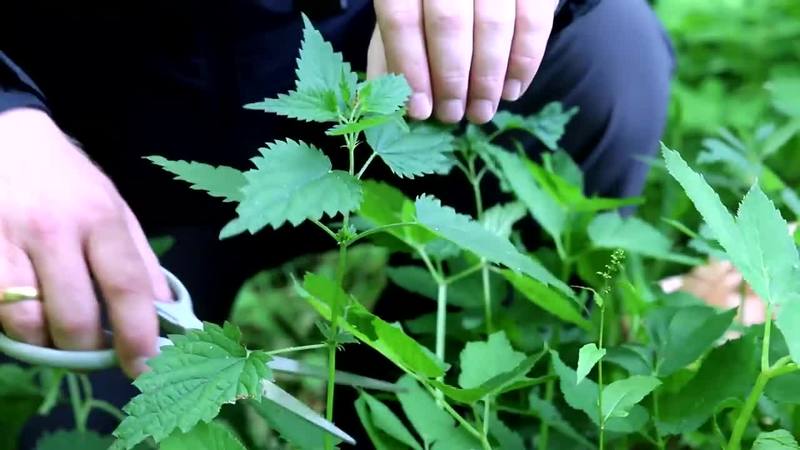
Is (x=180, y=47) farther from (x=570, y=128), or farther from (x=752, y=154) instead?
(x=752, y=154)

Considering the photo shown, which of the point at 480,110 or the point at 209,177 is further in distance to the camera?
the point at 480,110

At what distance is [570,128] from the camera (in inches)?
30.1

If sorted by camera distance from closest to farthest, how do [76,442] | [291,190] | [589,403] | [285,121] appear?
1. [291,190]
2. [589,403]
3. [76,442]
4. [285,121]

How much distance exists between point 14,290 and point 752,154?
23.3 inches

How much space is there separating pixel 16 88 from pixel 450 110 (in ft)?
0.79

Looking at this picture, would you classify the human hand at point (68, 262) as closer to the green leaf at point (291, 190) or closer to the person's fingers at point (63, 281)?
the person's fingers at point (63, 281)

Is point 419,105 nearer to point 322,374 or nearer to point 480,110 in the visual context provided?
point 480,110

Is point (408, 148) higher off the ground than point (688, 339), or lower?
higher

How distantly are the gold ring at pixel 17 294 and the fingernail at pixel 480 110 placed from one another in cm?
24

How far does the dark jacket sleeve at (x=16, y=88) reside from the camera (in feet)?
1.68

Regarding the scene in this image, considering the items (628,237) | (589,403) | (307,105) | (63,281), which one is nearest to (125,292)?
(63,281)

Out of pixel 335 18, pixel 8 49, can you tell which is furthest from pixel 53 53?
pixel 335 18

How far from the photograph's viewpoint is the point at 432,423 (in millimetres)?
489

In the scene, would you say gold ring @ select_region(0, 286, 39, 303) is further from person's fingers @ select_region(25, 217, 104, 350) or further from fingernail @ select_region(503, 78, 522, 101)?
fingernail @ select_region(503, 78, 522, 101)
